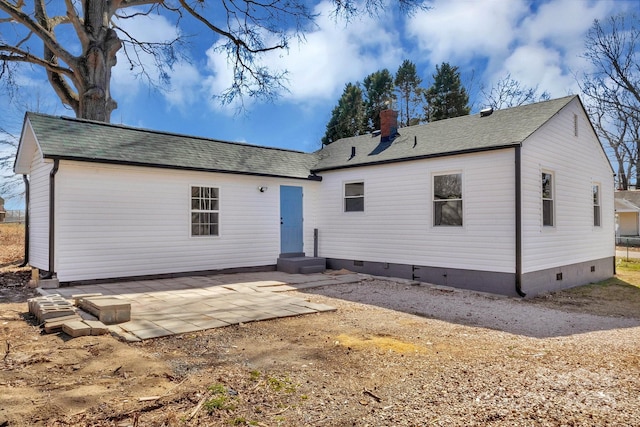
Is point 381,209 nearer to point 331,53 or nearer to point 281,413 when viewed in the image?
point 281,413

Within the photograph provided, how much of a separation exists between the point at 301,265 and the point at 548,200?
21.7 feet

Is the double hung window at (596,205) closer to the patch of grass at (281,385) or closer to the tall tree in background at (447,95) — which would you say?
the patch of grass at (281,385)

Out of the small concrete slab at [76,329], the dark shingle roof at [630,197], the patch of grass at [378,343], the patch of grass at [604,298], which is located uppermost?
the dark shingle roof at [630,197]

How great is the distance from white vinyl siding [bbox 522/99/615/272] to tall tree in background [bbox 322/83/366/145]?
19798mm

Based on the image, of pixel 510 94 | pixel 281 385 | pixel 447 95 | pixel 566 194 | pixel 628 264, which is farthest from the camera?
pixel 447 95

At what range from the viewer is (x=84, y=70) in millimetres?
15133

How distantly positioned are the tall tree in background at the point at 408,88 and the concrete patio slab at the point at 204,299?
2522 cm

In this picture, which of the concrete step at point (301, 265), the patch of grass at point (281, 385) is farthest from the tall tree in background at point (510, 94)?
the patch of grass at point (281, 385)

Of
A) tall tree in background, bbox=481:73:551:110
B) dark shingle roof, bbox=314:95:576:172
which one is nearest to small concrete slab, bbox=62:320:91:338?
dark shingle roof, bbox=314:95:576:172

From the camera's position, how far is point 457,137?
1046 centimetres

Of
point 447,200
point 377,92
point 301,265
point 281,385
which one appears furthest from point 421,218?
point 377,92

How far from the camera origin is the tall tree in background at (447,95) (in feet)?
101

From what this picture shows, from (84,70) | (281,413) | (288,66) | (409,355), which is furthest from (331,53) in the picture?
(281,413)

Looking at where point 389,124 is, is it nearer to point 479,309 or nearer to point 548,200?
point 548,200
